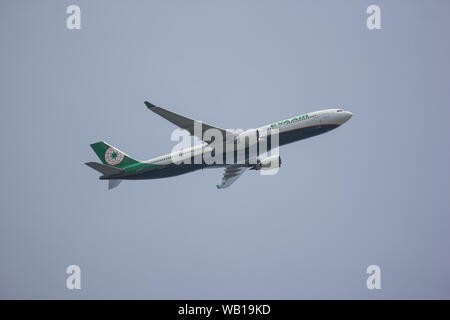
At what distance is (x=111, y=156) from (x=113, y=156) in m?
0.33

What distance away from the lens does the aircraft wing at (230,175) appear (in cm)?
7873

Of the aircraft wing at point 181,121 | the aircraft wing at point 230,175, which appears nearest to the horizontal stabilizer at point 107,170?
the aircraft wing at point 181,121

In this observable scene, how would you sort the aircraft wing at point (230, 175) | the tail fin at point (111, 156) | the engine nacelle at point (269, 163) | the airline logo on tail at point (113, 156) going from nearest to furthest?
the tail fin at point (111, 156) < the airline logo on tail at point (113, 156) < the engine nacelle at point (269, 163) < the aircraft wing at point (230, 175)

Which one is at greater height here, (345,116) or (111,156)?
(345,116)

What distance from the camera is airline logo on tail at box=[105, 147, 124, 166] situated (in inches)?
2768

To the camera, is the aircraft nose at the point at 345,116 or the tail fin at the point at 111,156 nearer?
the aircraft nose at the point at 345,116

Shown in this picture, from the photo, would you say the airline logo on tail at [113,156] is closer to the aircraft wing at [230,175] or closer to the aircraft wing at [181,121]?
the aircraft wing at [181,121]

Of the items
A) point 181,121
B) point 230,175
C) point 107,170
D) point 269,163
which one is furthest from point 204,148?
point 107,170

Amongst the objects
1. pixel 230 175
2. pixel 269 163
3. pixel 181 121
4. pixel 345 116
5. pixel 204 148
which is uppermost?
pixel 345 116

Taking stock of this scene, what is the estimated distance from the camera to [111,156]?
70.8 meters

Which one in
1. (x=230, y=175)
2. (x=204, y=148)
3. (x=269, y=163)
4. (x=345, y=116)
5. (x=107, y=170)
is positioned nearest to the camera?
(x=204, y=148)

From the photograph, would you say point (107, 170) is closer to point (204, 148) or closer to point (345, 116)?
point (204, 148)

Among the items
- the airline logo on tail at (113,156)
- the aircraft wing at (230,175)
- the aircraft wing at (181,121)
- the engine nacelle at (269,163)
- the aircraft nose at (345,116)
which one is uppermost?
the aircraft nose at (345,116)

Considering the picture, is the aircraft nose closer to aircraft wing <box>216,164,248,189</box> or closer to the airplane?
the airplane
